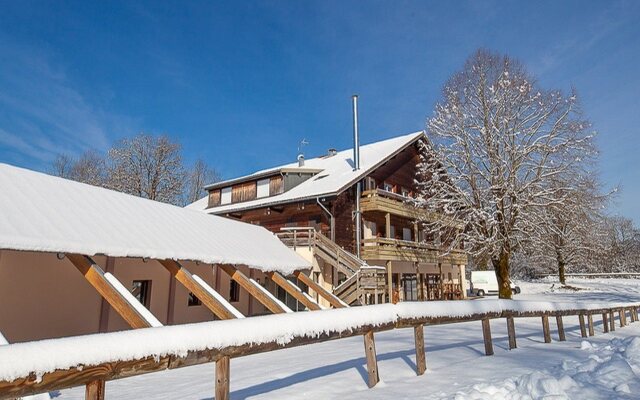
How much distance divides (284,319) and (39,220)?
27.6 ft

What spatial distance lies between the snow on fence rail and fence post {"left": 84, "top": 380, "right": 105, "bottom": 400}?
0.27ft

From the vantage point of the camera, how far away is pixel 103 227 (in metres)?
11.7

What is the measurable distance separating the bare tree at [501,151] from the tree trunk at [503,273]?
1.7 inches

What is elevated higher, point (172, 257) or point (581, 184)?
point (581, 184)

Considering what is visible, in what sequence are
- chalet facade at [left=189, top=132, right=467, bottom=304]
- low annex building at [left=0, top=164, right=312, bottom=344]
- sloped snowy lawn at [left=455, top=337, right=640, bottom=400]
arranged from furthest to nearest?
1. chalet facade at [left=189, top=132, right=467, bottom=304]
2. low annex building at [left=0, top=164, right=312, bottom=344]
3. sloped snowy lawn at [left=455, top=337, right=640, bottom=400]

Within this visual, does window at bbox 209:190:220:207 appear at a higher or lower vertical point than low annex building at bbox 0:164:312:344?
higher

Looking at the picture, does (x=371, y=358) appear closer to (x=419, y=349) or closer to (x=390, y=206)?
(x=419, y=349)

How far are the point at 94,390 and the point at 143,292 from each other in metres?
13.2

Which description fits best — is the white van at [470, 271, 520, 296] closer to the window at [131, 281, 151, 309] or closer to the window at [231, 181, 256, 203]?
the window at [231, 181, 256, 203]

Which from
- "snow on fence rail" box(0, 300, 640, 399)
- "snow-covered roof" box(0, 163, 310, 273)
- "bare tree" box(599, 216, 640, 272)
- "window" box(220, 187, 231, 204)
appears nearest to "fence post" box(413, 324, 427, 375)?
"snow on fence rail" box(0, 300, 640, 399)

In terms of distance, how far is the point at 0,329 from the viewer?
10.5 metres

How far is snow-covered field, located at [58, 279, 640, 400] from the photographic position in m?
4.97

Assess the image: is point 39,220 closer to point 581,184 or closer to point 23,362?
point 23,362

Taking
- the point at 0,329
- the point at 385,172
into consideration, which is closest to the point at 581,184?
the point at 385,172
